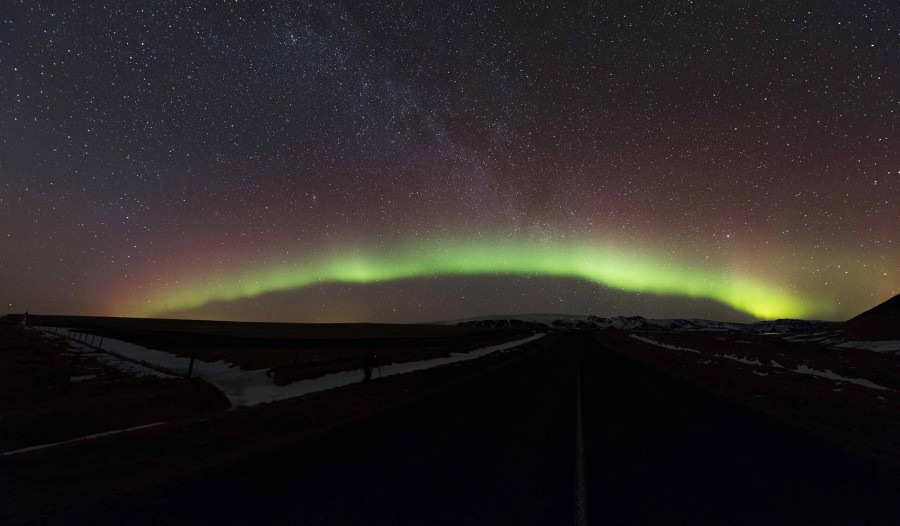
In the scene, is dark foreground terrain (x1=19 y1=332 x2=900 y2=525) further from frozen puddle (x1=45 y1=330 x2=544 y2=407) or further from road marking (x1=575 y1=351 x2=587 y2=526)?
frozen puddle (x1=45 y1=330 x2=544 y2=407)

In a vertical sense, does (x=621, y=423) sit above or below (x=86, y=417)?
above

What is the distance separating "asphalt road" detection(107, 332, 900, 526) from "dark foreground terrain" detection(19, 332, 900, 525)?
3 centimetres

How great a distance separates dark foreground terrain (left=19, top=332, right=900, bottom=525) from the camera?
504 centimetres

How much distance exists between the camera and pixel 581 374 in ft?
69.3

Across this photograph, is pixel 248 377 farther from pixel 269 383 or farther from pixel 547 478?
pixel 547 478

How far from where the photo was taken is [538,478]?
6.20 m

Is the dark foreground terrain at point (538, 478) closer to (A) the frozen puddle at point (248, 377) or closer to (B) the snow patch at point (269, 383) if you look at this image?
(B) the snow patch at point (269, 383)

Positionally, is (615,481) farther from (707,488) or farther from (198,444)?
(198,444)

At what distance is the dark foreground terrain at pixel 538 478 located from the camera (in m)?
5.04

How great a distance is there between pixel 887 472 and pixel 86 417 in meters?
21.9

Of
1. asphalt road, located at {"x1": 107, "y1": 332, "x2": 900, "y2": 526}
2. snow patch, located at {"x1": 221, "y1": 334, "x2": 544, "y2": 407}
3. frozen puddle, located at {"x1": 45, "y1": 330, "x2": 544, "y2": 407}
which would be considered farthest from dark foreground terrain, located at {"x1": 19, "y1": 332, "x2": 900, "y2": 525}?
frozen puddle, located at {"x1": 45, "y1": 330, "x2": 544, "y2": 407}

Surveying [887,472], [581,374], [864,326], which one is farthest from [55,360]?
[864,326]

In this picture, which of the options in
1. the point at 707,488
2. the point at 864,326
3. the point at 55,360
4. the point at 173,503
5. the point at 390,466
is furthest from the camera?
the point at 864,326

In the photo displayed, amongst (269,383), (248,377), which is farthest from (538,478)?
(248,377)
